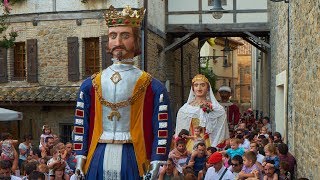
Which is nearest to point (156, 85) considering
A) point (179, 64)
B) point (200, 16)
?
point (200, 16)

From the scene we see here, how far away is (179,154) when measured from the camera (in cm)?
1016

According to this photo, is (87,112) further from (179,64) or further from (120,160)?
(179,64)

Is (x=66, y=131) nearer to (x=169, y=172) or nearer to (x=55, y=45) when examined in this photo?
(x=55, y=45)

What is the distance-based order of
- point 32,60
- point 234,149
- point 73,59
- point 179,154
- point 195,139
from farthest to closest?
point 32,60 < point 73,59 < point 195,139 < point 234,149 < point 179,154

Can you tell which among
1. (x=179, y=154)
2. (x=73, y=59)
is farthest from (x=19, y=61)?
(x=179, y=154)

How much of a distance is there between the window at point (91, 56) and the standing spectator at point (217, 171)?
12544 millimetres

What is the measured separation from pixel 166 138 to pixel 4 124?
667 inches

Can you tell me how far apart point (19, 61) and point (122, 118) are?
664 inches

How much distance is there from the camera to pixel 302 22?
1105cm

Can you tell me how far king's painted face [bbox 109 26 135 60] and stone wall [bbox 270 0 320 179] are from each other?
3.38 meters

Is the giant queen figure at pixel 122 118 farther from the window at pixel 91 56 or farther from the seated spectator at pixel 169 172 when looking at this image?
the window at pixel 91 56

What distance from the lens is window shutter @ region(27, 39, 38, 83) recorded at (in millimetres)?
21656

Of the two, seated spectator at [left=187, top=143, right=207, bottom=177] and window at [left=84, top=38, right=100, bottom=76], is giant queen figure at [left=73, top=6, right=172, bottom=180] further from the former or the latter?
window at [left=84, top=38, right=100, bottom=76]

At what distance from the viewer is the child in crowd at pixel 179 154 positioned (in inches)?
396
